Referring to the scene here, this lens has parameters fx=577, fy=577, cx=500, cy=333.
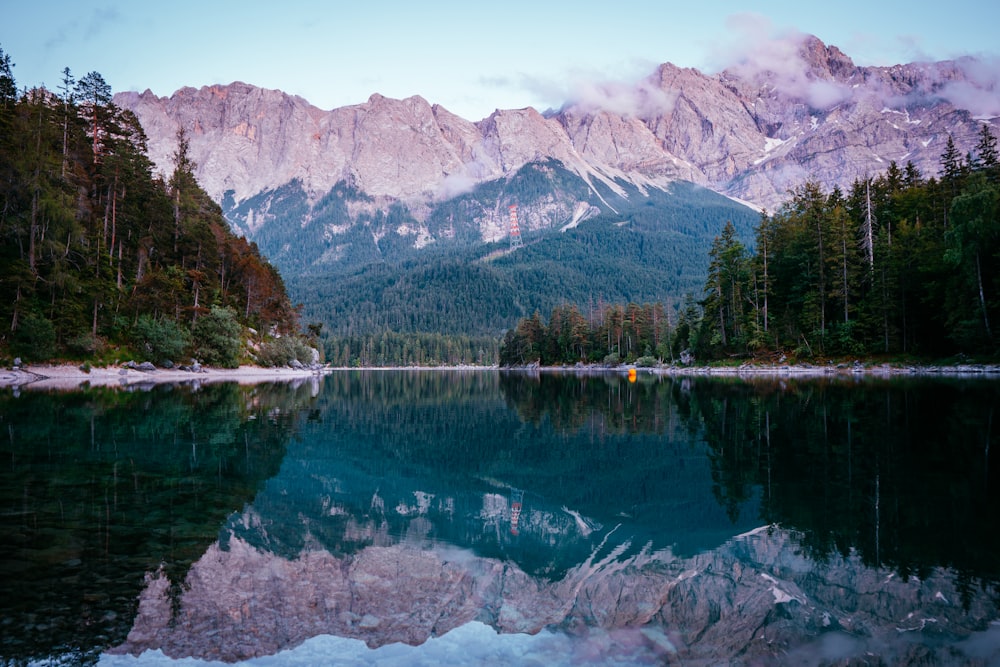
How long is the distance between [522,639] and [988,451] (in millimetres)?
15549

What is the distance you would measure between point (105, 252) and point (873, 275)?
7902 centimetres

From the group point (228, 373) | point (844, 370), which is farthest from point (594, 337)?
point (228, 373)

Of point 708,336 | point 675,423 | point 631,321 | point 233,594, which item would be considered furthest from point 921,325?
point 233,594

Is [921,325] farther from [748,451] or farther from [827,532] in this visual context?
[827,532]

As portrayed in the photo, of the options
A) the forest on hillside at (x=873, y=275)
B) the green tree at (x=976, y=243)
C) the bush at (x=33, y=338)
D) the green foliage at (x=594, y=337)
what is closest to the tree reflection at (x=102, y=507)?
the bush at (x=33, y=338)

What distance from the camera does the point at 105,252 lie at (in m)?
55.7

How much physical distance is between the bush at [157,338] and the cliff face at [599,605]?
2279 inches

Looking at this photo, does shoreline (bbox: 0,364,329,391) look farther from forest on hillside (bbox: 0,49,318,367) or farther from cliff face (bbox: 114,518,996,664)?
cliff face (bbox: 114,518,996,664)

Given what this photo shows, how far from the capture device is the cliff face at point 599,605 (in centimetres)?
596

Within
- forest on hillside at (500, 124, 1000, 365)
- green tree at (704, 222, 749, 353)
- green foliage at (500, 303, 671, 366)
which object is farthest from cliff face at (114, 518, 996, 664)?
green foliage at (500, 303, 671, 366)

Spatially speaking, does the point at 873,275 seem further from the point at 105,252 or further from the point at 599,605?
the point at 105,252

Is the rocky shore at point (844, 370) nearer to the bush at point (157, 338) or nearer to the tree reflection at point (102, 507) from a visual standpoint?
the tree reflection at point (102, 507)

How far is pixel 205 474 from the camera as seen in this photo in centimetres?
1427

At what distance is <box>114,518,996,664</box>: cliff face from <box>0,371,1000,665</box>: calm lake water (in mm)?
37
